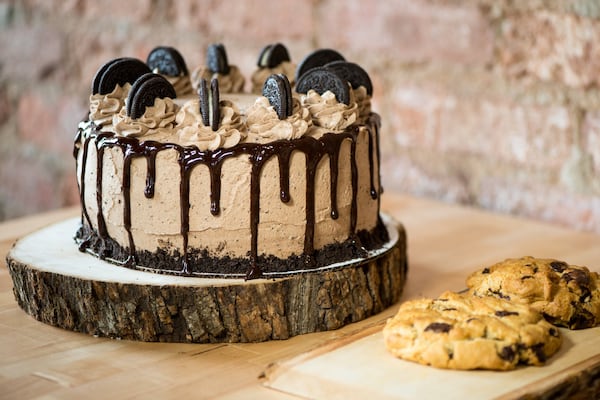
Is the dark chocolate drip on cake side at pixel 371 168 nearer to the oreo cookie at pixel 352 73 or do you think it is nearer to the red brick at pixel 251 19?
the oreo cookie at pixel 352 73

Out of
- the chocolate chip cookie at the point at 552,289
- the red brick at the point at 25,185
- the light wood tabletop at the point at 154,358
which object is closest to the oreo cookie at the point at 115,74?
the light wood tabletop at the point at 154,358

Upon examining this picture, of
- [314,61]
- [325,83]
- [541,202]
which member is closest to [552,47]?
[541,202]

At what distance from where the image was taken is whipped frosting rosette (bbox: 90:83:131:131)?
1.72m

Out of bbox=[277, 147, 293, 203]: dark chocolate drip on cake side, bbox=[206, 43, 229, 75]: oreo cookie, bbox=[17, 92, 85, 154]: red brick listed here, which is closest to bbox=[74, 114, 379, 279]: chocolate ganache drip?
bbox=[277, 147, 293, 203]: dark chocolate drip on cake side

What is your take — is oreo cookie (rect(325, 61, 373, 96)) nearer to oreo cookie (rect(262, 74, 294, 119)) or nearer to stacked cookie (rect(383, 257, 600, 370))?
oreo cookie (rect(262, 74, 294, 119))

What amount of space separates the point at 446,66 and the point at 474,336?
50.8 inches

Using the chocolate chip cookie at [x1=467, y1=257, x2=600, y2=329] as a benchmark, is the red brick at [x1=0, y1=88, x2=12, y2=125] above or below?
above

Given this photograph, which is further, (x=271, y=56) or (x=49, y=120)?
(x=49, y=120)

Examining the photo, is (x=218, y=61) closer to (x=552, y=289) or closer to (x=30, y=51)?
(x=552, y=289)

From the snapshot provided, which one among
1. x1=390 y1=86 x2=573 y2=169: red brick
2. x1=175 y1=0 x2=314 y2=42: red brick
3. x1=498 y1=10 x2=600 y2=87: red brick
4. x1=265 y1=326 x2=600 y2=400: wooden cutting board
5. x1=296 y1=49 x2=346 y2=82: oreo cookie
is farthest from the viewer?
x1=175 y1=0 x2=314 y2=42: red brick

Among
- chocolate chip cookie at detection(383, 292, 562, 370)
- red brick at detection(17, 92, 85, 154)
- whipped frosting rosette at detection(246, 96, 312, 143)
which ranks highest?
whipped frosting rosette at detection(246, 96, 312, 143)

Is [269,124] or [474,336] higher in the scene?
[269,124]

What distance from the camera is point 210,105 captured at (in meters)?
1.60

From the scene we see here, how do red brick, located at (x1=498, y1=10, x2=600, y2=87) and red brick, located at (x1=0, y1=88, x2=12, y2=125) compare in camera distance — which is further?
red brick, located at (x1=0, y1=88, x2=12, y2=125)
